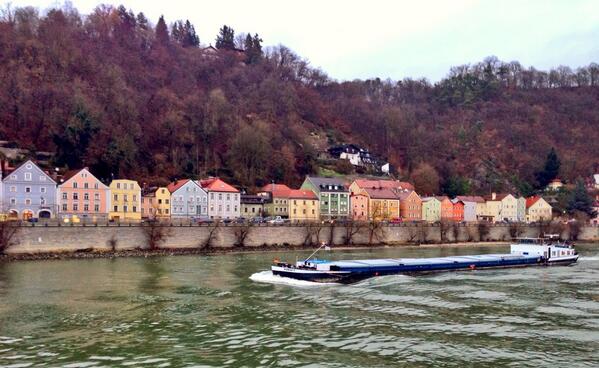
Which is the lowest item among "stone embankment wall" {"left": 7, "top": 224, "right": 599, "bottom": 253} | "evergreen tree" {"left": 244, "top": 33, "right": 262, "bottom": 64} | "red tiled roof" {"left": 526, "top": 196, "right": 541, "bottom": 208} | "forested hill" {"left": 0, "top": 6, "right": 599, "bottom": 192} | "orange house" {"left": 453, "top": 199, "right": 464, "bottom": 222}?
"stone embankment wall" {"left": 7, "top": 224, "right": 599, "bottom": 253}

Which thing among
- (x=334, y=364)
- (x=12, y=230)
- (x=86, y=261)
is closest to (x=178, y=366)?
(x=334, y=364)

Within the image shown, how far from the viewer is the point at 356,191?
322 ft

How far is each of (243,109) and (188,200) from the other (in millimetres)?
50296

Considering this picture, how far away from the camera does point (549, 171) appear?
12575cm

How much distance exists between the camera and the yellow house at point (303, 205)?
8819cm

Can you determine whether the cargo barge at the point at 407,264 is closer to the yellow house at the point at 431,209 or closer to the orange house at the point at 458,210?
the yellow house at the point at 431,209

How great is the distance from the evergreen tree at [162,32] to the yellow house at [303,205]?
7102 cm

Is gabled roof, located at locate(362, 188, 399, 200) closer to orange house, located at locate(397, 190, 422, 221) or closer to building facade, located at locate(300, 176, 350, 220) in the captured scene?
orange house, located at locate(397, 190, 422, 221)

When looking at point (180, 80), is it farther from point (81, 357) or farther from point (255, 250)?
point (81, 357)

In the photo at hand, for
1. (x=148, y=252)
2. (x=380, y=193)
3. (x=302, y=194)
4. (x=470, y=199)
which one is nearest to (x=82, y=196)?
(x=148, y=252)

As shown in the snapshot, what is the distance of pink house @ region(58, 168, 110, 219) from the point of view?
2603 inches

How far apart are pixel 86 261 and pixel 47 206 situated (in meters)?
20.5

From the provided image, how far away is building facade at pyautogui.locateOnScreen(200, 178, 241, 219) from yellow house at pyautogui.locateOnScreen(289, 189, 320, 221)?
971 centimetres

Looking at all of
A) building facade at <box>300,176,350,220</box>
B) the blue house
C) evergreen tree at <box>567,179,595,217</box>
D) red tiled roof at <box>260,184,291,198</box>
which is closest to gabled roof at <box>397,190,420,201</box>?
building facade at <box>300,176,350,220</box>
